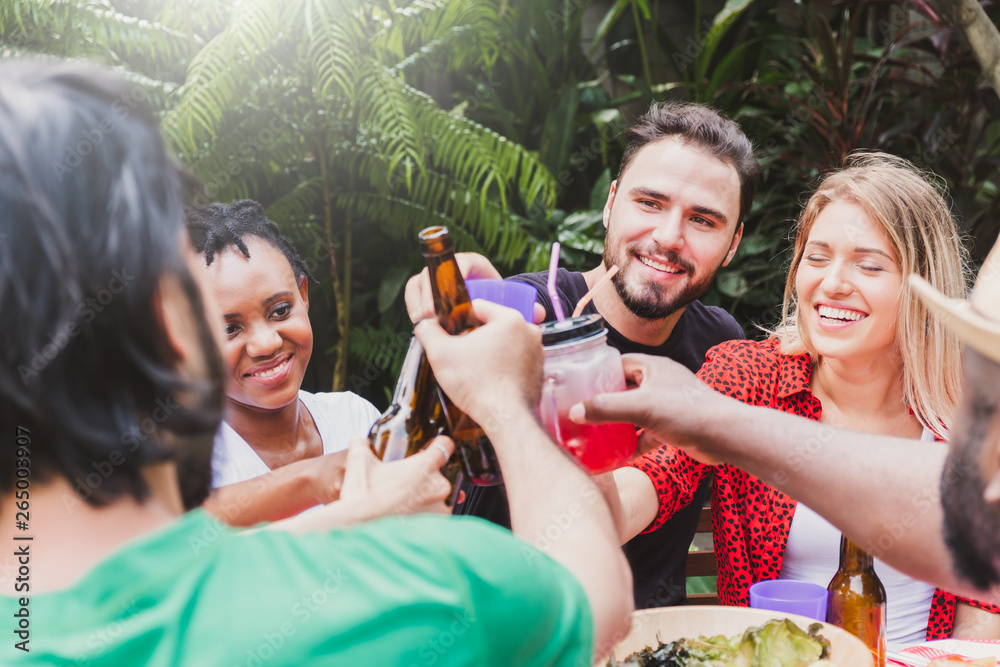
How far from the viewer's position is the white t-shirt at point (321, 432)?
5.19ft

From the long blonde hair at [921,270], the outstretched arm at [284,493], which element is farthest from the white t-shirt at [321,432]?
the long blonde hair at [921,270]

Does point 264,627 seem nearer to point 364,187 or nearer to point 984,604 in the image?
point 984,604

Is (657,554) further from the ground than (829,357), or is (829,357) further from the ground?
(829,357)

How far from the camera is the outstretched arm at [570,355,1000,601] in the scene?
948mm

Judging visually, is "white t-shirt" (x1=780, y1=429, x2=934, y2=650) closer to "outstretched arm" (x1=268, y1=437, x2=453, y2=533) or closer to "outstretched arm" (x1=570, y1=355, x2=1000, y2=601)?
"outstretched arm" (x1=570, y1=355, x2=1000, y2=601)

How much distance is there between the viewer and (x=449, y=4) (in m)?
3.46

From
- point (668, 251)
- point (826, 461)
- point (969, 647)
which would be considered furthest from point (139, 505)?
point (668, 251)

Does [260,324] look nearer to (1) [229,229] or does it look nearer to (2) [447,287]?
(1) [229,229]

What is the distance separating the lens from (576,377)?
88cm

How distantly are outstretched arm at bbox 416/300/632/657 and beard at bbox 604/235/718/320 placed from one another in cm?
120

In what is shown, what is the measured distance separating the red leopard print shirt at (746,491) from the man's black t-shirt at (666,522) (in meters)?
0.08

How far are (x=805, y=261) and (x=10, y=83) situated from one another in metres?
1.75

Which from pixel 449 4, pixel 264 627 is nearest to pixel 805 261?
pixel 264 627

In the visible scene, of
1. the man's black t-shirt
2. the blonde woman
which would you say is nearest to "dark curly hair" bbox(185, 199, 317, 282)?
the man's black t-shirt
